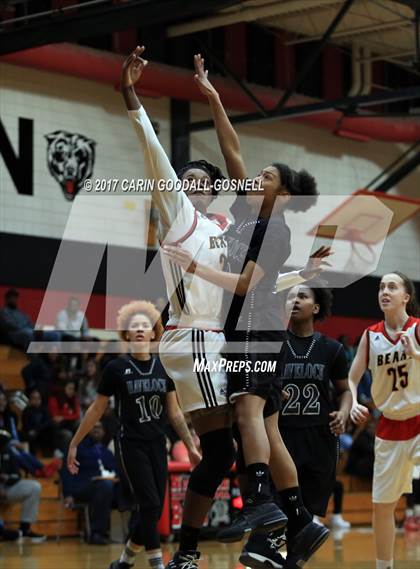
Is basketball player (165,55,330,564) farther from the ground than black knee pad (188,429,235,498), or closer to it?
farther from the ground

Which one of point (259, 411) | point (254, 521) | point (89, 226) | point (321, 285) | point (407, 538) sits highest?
point (89, 226)

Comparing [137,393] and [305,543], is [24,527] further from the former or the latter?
[305,543]

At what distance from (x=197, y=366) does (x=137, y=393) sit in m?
3.18

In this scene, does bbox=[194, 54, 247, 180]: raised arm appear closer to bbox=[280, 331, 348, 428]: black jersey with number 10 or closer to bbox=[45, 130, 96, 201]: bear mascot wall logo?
bbox=[280, 331, 348, 428]: black jersey with number 10

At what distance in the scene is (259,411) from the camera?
6.28 m

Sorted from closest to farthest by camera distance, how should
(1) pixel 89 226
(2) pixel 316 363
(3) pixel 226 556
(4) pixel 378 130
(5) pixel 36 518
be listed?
(2) pixel 316 363, (3) pixel 226 556, (5) pixel 36 518, (1) pixel 89 226, (4) pixel 378 130

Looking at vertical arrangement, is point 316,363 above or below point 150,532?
above

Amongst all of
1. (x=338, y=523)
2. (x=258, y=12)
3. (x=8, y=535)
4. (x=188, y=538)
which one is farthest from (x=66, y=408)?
(x=188, y=538)

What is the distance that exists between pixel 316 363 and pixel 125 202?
11.9 metres

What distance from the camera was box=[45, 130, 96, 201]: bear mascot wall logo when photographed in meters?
18.9

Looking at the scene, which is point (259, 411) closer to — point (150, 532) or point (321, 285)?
point (321, 285)

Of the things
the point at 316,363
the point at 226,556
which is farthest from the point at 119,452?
the point at 226,556

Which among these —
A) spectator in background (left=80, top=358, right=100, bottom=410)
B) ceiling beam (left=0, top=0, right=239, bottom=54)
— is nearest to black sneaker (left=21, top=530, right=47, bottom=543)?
spectator in background (left=80, top=358, right=100, bottom=410)

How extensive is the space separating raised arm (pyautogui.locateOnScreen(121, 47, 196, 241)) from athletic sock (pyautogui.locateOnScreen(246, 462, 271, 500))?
1.37 m
